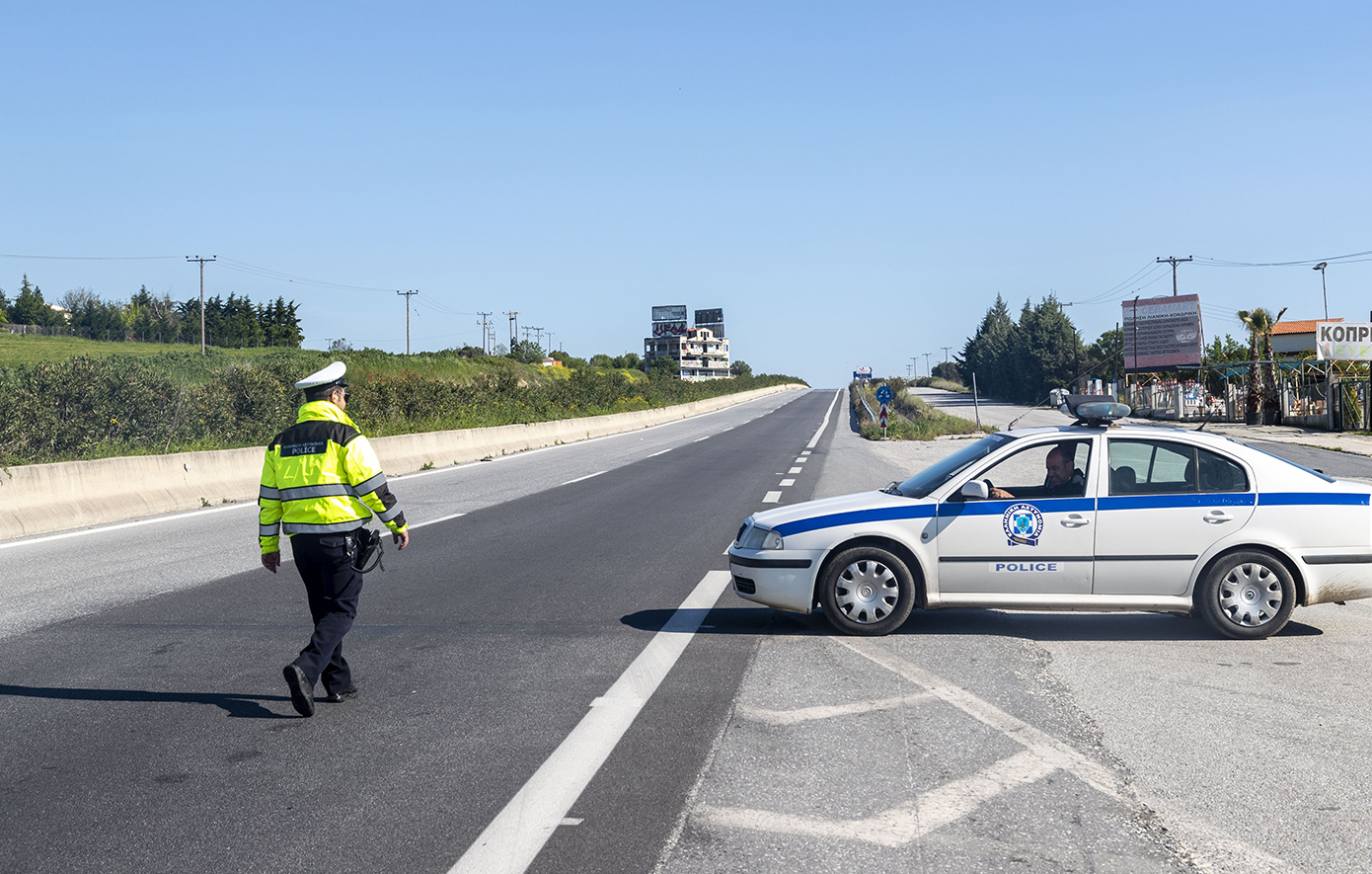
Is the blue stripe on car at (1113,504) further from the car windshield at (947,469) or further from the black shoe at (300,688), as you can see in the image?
the black shoe at (300,688)

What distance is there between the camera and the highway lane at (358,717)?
13.0 ft

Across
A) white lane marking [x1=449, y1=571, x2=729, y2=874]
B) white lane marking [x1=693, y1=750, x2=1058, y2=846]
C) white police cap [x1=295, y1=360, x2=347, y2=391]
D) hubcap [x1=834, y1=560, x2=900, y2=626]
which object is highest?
white police cap [x1=295, y1=360, x2=347, y2=391]

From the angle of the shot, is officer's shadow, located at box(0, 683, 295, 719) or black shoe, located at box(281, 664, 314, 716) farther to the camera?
officer's shadow, located at box(0, 683, 295, 719)

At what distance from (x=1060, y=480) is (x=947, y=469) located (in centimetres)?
75

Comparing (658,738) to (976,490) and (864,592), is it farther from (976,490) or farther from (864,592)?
(976,490)

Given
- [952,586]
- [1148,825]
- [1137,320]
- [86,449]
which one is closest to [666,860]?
[1148,825]

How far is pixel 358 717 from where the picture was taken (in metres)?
5.49

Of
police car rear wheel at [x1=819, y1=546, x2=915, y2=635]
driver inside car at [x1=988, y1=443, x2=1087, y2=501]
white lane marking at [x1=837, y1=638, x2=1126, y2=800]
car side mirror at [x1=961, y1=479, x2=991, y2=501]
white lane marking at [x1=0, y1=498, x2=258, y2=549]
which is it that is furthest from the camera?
white lane marking at [x1=0, y1=498, x2=258, y2=549]

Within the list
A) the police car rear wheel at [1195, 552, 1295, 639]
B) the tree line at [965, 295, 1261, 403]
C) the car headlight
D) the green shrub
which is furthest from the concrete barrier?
the tree line at [965, 295, 1261, 403]

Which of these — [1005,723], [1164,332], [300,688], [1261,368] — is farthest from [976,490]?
[1164,332]

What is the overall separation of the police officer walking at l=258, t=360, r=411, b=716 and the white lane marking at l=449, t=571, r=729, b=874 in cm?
138

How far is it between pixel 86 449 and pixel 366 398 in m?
12.7

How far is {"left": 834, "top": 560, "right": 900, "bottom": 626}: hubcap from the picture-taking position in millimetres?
7191

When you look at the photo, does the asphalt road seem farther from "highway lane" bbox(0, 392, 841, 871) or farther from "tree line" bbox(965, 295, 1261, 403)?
"tree line" bbox(965, 295, 1261, 403)
